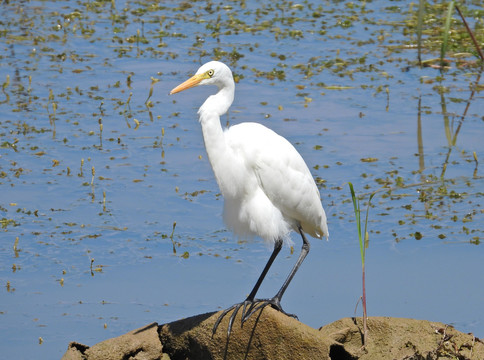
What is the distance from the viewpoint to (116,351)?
5148mm

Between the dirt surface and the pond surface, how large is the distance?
0.66 m

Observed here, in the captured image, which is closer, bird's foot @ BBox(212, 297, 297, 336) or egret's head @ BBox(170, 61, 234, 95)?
bird's foot @ BBox(212, 297, 297, 336)

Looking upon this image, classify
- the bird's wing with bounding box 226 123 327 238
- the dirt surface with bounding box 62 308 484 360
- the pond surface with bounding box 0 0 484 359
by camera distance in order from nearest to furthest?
1. the dirt surface with bounding box 62 308 484 360
2. the bird's wing with bounding box 226 123 327 238
3. the pond surface with bounding box 0 0 484 359

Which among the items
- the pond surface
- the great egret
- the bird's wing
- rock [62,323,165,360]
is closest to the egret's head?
the great egret

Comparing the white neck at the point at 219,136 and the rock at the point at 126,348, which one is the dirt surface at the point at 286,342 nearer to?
the rock at the point at 126,348

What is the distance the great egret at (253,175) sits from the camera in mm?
5422

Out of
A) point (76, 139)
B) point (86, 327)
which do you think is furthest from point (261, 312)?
point (76, 139)

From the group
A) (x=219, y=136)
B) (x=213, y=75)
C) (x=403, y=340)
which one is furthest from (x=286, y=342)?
(x=213, y=75)

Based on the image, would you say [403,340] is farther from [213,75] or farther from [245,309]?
[213,75]

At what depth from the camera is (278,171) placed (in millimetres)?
5605

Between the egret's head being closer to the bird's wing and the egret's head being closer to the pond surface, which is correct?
the bird's wing

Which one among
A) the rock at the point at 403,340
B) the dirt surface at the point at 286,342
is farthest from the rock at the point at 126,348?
the rock at the point at 403,340

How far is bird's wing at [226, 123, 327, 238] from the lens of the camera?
5.54m

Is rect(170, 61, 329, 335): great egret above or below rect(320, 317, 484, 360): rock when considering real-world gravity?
above
